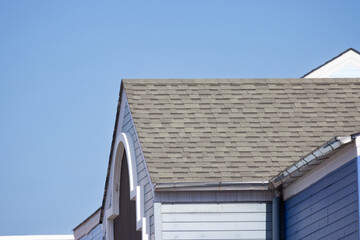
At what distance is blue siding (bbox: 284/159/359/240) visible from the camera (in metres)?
11.5

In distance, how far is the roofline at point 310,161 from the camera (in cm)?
1156

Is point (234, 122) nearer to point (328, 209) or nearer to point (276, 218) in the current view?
point (276, 218)

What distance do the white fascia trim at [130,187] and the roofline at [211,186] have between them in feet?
3.18

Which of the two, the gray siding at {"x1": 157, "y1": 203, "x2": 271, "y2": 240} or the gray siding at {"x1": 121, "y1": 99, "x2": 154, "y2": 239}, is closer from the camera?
the gray siding at {"x1": 157, "y1": 203, "x2": 271, "y2": 240}

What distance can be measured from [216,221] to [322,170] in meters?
2.89

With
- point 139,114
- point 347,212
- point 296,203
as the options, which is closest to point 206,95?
point 139,114

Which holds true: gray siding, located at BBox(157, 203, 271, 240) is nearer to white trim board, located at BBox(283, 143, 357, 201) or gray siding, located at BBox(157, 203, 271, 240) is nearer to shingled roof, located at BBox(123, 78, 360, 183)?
shingled roof, located at BBox(123, 78, 360, 183)

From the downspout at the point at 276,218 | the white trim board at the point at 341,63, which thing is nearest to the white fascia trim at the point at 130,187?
the downspout at the point at 276,218

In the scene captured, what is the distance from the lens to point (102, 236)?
19.7 m

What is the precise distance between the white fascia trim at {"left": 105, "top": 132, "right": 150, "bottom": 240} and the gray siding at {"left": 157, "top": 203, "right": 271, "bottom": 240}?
1.97 feet

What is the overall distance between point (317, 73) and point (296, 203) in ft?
29.4

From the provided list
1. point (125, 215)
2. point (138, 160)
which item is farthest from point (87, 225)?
point (138, 160)

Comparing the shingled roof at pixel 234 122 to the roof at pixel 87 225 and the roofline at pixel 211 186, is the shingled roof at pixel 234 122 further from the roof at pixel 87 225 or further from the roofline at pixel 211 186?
the roof at pixel 87 225

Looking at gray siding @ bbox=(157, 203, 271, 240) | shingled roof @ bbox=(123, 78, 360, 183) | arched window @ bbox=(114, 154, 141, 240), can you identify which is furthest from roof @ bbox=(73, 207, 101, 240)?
gray siding @ bbox=(157, 203, 271, 240)
